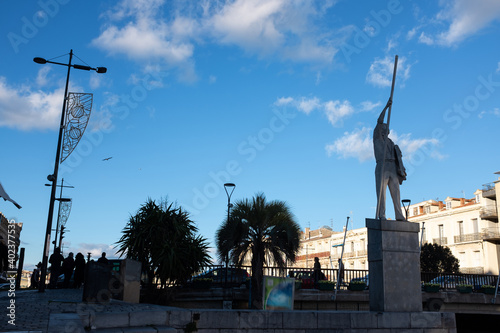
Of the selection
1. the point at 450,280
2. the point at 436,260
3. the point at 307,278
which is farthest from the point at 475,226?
the point at 307,278

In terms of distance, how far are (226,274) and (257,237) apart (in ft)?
7.29

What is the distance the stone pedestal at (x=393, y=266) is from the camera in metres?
10.3

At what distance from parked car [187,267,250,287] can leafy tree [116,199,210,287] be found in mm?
2176

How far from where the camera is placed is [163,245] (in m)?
17.2

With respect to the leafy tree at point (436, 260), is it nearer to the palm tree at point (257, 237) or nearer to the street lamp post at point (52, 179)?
the palm tree at point (257, 237)

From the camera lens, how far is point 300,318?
9.43 metres

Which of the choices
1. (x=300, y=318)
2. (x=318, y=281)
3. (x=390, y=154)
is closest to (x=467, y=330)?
(x=318, y=281)

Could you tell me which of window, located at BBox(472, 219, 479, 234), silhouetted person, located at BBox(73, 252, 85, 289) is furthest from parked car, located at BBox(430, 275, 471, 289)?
window, located at BBox(472, 219, 479, 234)

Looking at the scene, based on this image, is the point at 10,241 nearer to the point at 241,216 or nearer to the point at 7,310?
the point at 7,310

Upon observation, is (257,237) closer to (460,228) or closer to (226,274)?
(226,274)

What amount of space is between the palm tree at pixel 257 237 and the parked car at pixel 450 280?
33.3ft

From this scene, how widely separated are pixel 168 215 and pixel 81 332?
1257cm

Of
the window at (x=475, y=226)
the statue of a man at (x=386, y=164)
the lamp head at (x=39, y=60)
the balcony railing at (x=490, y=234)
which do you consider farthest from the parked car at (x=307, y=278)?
the window at (x=475, y=226)

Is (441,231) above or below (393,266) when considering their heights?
above
